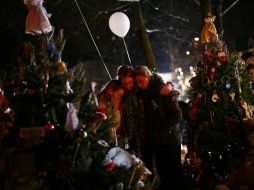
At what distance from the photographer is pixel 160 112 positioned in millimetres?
5410

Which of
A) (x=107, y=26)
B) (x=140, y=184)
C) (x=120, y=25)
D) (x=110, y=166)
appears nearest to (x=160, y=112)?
(x=140, y=184)

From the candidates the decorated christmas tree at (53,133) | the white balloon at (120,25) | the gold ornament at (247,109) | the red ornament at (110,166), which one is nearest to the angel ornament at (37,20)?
the decorated christmas tree at (53,133)

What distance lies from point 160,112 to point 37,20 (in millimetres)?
2022

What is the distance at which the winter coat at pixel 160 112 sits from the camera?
5.40 m

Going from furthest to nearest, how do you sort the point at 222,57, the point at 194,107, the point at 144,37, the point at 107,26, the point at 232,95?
the point at 107,26 → the point at 144,37 → the point at 194,107 → the point at 222,57 → the point at 232,95

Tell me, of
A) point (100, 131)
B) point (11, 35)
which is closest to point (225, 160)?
point (100, 131)

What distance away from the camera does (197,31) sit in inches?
741

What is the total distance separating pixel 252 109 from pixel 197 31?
13327 mm

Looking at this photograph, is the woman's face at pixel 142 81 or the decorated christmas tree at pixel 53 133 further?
the woman's face at pixel 142 81

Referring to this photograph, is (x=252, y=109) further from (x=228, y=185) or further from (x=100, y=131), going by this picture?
(x=100, y=131)

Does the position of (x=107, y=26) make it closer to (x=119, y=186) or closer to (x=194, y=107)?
(x=194, y=107)

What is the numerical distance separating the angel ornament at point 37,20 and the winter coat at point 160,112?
66.6 inches

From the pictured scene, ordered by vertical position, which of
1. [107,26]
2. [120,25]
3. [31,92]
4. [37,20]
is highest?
[107,26]

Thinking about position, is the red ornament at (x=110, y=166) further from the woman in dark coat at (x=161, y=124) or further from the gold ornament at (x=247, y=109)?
the gold ornament at (x=247, y=109)
